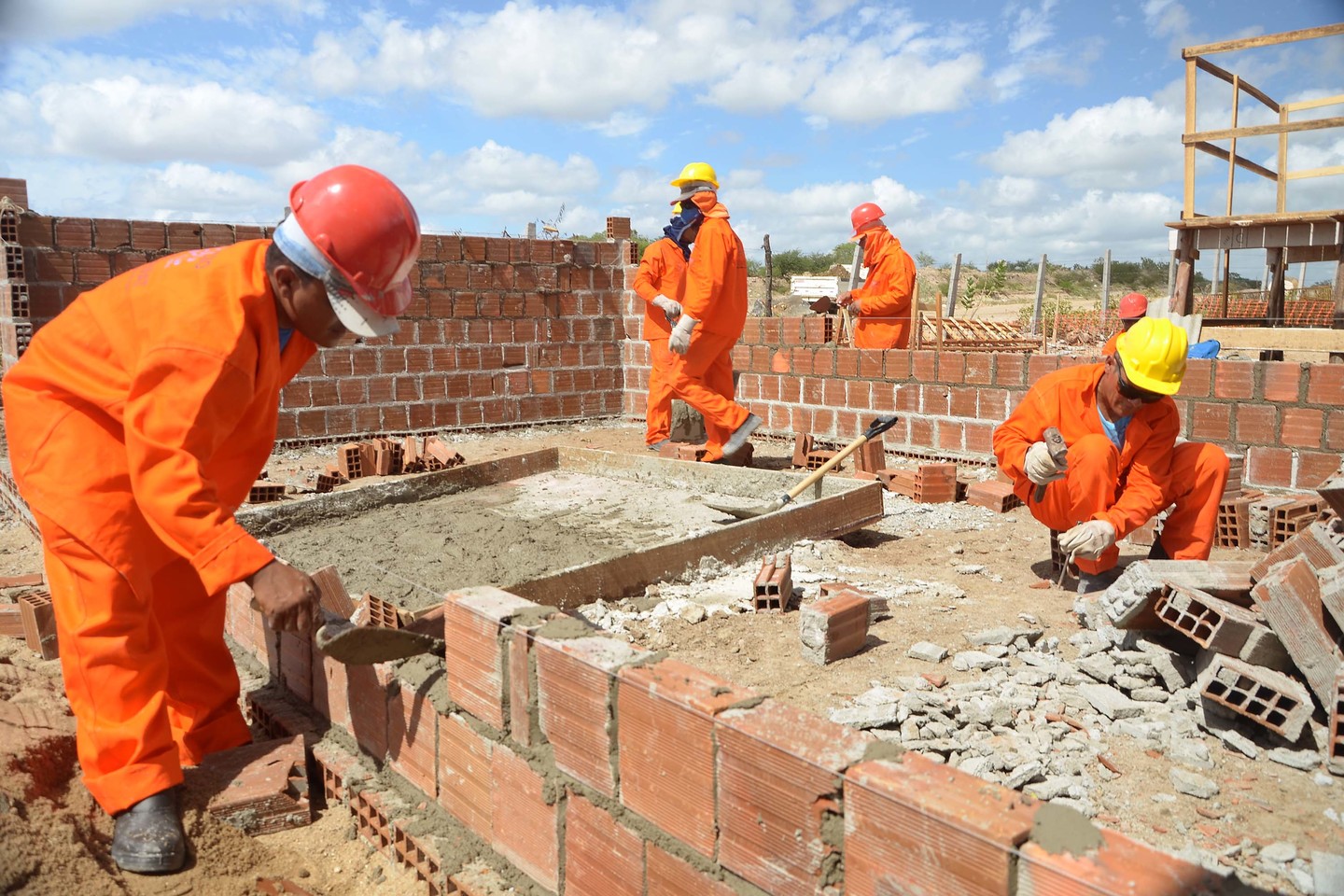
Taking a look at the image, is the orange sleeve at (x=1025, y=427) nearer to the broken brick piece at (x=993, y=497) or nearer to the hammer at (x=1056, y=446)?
the hammer at (x=1056, y=446)

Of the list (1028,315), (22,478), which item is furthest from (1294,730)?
(1028,315)

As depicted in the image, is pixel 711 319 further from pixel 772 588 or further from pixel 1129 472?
pixel 1129 472

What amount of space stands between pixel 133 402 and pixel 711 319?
4868mm

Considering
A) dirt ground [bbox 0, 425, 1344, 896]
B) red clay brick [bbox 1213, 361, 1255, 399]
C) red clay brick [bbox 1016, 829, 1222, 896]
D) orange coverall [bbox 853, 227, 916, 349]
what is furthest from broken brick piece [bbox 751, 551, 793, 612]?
orange coverall [bbox 853, 227, 916, 349]

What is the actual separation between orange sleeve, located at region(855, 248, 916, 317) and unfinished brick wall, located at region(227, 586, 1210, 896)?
6.09m

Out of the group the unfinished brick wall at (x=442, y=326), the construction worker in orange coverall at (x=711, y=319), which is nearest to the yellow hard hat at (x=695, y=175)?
the construction worker in orange coverall at (x=711, y=319)

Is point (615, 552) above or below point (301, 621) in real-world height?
below

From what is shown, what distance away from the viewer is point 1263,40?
7.24m

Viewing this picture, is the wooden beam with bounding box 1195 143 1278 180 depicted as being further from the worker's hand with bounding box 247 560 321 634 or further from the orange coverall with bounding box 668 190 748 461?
the worker's hand with bounding box 247 560 321 634

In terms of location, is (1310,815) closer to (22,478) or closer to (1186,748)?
(1186,748)

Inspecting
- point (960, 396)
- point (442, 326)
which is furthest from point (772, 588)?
point (442, 326)

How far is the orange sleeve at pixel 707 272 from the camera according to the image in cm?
661

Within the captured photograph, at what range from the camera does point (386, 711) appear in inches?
108

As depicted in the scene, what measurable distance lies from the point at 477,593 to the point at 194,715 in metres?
1.07
